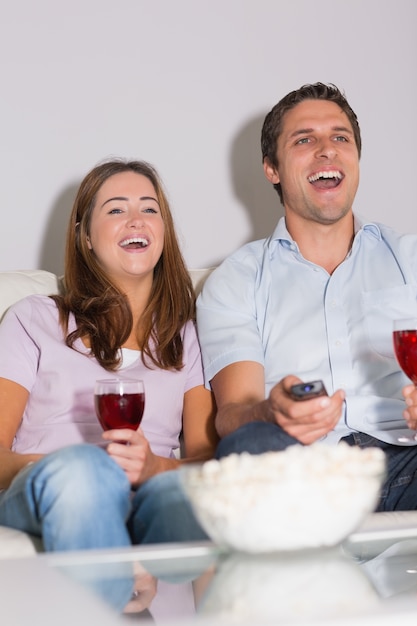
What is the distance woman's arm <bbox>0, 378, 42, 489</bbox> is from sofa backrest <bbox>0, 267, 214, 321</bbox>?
A: 0.95ft

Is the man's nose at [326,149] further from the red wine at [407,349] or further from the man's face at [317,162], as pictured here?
the red wine at [407,349]

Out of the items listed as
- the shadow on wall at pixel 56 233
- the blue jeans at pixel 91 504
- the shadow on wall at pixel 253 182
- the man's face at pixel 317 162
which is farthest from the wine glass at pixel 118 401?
the shadow on wall at pixel 253 182

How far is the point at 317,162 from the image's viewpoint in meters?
2.56

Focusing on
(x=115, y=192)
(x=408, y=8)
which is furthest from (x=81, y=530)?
(x=408, y=8)

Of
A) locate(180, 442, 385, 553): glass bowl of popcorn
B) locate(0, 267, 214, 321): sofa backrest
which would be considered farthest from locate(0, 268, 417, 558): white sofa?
locate(180, 442, 385, 553): glass bowl of popcorn

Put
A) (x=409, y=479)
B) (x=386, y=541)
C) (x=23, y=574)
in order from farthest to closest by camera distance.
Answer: (x=409, y=479) → (x=386, y=541) → (x=23, y=574)

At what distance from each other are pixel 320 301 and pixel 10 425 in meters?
0.86

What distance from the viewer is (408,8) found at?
3.35 metres

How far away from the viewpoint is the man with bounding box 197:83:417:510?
2289 millimetres

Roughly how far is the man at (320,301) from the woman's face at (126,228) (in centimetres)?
19

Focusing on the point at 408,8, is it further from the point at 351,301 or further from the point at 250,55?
the point at 351,301

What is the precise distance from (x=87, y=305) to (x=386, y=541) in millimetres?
1352

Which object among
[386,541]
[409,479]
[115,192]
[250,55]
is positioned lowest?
[409,479]

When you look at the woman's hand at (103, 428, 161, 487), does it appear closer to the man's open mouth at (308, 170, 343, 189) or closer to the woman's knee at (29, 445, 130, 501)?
the woman's knee at (29, 445, 130, 501)
